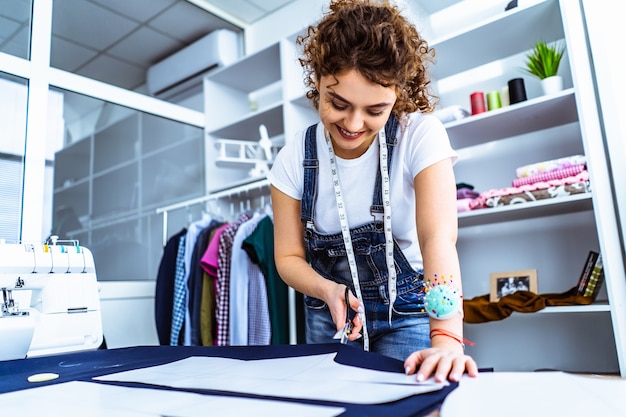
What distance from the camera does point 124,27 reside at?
3213mm

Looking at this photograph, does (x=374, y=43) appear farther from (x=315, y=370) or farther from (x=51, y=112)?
(x=51, y=112)

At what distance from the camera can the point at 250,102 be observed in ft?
11.9

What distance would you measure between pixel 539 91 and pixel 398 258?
1.64 m

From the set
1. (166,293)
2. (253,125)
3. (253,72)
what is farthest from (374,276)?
(253,72)

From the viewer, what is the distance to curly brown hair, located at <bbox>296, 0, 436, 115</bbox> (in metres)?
0.94

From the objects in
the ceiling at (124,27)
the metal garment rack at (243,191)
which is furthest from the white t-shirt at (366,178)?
the ceiling at (124,27)

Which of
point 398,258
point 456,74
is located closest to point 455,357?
point 398,258

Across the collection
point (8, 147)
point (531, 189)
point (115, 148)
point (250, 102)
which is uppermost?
point (250, 102)

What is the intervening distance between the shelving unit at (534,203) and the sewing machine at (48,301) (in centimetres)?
155

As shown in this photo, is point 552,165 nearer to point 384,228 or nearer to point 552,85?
point 552,85

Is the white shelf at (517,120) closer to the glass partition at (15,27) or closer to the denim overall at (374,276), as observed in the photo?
the denim overall at (374,276)

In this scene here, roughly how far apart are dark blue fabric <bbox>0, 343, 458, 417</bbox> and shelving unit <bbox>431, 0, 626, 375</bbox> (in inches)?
53.7

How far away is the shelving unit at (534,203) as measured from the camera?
1.97 metres

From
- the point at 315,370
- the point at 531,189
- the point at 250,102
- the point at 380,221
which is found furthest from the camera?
the point at 250,102
